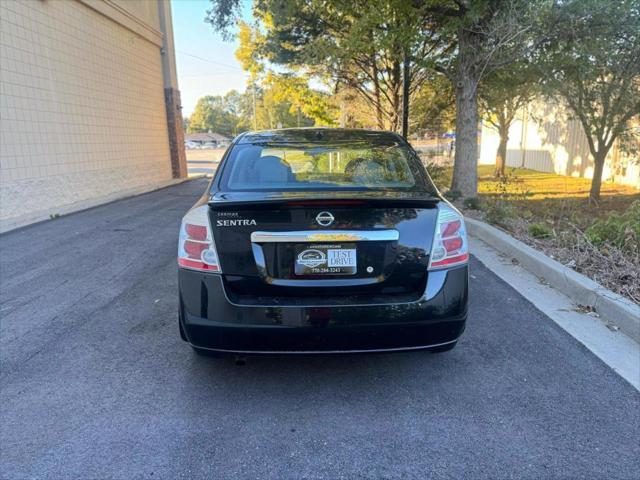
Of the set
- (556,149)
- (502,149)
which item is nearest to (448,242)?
(502,149)

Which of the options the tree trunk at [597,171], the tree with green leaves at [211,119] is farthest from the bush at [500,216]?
the tree with green leaves at [211,119]

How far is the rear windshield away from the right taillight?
353 millimetres

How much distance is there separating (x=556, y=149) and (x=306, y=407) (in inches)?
873

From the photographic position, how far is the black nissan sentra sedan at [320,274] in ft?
8.06

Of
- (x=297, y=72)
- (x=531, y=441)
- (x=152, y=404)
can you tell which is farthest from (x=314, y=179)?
(x=297, y=72)

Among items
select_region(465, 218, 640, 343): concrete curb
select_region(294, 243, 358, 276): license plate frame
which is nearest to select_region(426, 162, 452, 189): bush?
select_region(465, 218, 640, 343): concrete curb

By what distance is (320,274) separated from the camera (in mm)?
2496

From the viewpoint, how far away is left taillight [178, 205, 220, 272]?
8.21 ft

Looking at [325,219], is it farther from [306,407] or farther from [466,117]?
[466,117]

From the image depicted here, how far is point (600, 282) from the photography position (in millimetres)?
4129

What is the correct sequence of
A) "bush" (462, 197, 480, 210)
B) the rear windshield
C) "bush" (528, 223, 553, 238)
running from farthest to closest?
"bush" (462, 197, 480, 210)
"bush" (528, 223, 553, 238)
the rear windshield

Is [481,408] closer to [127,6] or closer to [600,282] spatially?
[600,282]

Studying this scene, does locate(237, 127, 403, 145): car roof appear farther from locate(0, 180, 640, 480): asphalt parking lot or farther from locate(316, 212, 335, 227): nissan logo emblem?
locate(0, 180, 640, 480): asphalt parking lot

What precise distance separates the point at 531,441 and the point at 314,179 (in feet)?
6.55
